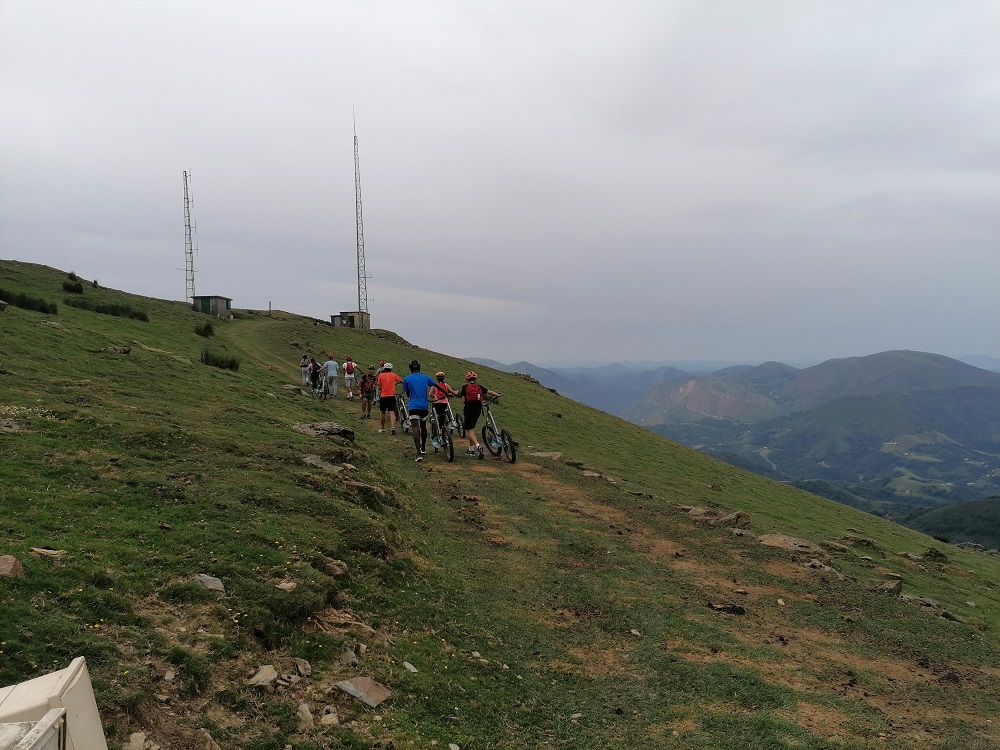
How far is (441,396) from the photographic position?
21.0m

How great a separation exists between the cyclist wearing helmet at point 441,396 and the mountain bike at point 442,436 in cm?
11

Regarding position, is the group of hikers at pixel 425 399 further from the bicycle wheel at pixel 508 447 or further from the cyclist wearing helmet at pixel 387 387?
the bicycle wheel at pixel 508 447

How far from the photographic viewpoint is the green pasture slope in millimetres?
6184

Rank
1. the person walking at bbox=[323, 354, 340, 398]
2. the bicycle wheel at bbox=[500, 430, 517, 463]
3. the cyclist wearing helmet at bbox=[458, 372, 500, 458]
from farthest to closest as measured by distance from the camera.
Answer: the person walking at bbox=[323, 354, 340, 398]
the bicycle wheel at bbox=[500, 430, 517, 463]
the cyclist wearing helmet at bbox=[458, 372, 500, 458]

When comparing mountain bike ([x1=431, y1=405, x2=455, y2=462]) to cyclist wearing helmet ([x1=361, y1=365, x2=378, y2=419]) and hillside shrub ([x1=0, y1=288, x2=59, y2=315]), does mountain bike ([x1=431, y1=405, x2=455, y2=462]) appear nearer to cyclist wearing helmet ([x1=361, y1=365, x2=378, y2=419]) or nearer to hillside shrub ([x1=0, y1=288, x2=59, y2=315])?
cyclist wearing helmet ([x1=361, y1=365, x2=378, y2=419])

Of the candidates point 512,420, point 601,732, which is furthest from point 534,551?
point 512,420

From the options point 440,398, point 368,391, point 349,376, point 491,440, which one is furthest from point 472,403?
point 349,376

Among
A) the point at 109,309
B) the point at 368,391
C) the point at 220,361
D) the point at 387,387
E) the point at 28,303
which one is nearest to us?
the point at 387,387

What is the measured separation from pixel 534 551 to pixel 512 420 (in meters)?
22.7

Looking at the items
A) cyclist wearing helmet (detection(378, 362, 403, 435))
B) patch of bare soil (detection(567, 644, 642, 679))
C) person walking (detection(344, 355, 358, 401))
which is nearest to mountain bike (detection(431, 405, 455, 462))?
cyclist wearing helmet (detection(378, 362, 403, 435))

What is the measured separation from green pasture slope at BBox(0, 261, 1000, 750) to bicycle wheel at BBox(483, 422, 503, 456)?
320 cm

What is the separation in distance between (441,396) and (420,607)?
12.2 metres

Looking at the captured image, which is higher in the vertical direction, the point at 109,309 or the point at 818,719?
the point at 109,309

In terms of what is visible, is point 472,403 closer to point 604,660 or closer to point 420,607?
point 420,607
